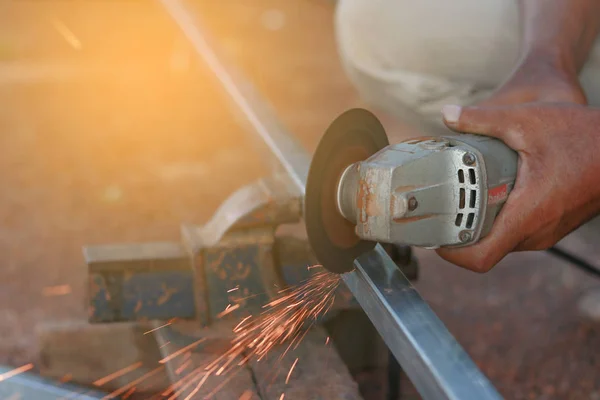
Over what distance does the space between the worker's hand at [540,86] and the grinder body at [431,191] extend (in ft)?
0.89

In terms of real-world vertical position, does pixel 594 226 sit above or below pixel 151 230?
below

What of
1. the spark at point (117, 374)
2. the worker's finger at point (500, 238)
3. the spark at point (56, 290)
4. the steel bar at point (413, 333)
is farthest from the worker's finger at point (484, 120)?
the spark at point (56, 290)

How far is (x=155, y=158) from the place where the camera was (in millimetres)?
2826

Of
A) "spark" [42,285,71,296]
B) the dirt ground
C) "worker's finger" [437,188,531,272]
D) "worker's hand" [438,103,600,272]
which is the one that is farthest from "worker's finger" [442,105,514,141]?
"spark" [42,285,71,296]

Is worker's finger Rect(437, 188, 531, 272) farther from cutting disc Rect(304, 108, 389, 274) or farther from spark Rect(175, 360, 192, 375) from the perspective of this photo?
spark Rect(175, 360, 192, 375)

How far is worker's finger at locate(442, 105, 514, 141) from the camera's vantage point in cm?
120

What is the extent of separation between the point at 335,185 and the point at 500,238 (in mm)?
313

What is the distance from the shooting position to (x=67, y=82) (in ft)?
10.6

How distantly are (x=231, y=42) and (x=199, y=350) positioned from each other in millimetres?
2545

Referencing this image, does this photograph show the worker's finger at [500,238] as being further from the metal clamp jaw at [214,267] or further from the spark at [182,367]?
the spark at [182,367]

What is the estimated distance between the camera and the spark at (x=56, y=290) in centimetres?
206

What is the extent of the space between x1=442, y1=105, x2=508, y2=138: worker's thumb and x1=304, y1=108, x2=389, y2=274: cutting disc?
17 centimetres

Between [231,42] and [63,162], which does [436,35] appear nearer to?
[63,162]

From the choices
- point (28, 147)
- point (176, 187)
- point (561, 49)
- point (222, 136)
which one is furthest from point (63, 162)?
point (561, 49)
